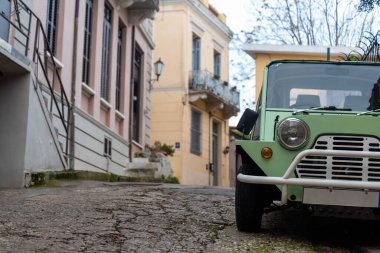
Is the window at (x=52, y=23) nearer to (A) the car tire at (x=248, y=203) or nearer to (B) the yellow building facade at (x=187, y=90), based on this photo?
(A) the car tire at (x=248, y=203)

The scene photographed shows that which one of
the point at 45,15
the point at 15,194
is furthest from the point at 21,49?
the point at 15,194

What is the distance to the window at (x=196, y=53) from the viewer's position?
26859mm

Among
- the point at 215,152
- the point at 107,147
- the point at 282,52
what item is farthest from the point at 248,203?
the point at 215,152

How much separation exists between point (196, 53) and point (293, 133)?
71.6ft

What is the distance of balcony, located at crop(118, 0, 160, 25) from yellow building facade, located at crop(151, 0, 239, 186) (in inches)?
292

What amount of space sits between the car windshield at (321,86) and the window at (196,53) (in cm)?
2034

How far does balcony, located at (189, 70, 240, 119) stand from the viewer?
25.8 meters

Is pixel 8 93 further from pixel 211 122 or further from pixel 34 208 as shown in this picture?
pixel 211 122

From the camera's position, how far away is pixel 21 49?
10453 millimetres

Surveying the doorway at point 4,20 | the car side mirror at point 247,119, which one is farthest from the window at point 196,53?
the car side mirror at point 247,119

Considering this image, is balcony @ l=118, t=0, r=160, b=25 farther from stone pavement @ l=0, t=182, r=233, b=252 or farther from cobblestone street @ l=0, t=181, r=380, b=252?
cobblestone street @ l=0, t=181, r=380, b=252

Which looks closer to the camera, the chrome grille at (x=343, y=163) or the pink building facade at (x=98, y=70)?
the chrome grille at (x=343, y=163)

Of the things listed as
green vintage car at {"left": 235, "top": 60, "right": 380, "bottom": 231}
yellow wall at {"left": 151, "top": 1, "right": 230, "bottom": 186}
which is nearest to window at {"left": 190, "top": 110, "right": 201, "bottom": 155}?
yellow wall at {"left": 151, "top": 1, "right": 230, "bottom": 186}

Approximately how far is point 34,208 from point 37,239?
172 centimetres
